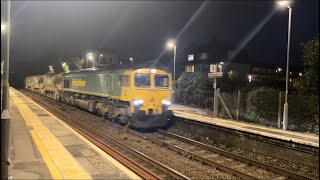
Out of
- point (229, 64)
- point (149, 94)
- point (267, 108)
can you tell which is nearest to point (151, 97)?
point (149, 94)

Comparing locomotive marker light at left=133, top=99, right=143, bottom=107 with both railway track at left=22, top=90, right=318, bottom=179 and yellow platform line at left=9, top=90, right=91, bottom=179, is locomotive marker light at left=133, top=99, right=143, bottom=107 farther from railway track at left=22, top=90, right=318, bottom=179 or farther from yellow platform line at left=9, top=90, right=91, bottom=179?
yellow platform line at left=9, top=90, right=91, bottom=179

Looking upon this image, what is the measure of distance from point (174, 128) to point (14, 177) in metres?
12.0

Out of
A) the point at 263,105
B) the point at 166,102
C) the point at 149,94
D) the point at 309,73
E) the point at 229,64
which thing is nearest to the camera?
the point at 309,73

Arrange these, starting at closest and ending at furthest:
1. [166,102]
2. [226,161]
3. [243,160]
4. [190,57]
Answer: [243,160] → [226,161] → [166,102] → [190,57]

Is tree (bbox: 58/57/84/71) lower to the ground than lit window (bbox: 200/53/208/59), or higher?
lower

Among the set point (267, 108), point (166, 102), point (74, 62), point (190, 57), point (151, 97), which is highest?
point (190, 57)

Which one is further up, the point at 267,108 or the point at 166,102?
the point at 166,102

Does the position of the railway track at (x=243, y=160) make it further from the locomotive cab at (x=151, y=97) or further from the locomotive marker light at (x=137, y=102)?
the locomotive marker light at (x=137, y=102)

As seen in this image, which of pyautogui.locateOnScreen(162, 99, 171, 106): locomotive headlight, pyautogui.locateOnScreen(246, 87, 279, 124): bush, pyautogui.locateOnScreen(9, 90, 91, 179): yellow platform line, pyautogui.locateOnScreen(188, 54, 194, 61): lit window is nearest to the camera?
pyautogui.locateOnScreen(9, 90, 91, 179): yellow platform line

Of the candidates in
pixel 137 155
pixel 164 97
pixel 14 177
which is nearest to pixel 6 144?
pixel 14 177

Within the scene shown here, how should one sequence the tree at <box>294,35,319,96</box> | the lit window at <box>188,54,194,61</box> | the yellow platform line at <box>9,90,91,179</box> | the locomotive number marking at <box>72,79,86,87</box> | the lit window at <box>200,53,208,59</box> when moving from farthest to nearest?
the lit window at <box>188,54,194,61</box> → the lit window at <box>200,53,208,59</box> → the locomotive number marking at <box>72,79,86,87</box> → the tree at <box>294,35,319,96</box> → the yellow platform line at <box>9,90,91,179</box>

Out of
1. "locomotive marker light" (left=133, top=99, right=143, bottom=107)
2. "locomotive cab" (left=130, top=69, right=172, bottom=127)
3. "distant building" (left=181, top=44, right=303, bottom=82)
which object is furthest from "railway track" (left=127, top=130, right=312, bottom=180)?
"distant building" (left=181, top=44, right=303, bottom=82)

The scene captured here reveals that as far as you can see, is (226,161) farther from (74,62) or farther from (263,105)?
(74,62)

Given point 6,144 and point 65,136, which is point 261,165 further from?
point 6,144
